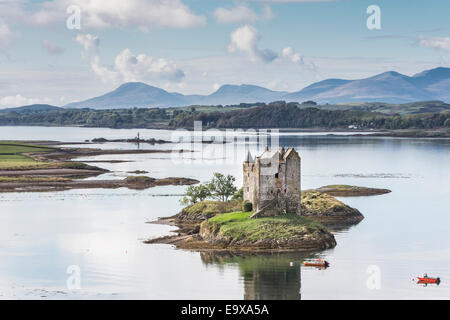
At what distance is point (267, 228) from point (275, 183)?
5157 millimetres

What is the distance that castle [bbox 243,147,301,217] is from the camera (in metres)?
69.5

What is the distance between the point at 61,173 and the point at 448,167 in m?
82.0

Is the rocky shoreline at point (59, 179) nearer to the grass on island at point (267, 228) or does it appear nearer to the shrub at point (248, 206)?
the shrub at point (248, 206)

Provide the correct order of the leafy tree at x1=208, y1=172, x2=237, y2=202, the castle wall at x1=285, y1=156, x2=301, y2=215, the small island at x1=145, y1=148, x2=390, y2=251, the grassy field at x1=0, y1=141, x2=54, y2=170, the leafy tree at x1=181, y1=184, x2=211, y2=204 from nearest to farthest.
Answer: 1. the small island at x1=145, y1=148, x2=390, y2=251
2. the castle wall at x1=285, y1=156, x2=301, y2=215
3. the leafy tree at x1=208, y1=172, x2=237, y2=202
4. the leafy tree at x1=181, y1=184, x2=211, y2=204
5. the grassy field at x1=0, y1=141, x2=54, y2=170

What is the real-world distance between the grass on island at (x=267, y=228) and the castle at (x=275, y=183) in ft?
3.93

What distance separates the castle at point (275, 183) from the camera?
69.5 meters

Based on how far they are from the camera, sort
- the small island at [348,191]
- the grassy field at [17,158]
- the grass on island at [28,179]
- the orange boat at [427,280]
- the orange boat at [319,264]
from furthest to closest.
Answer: the grassy field at [17,158] < the grass on island at [28,179] < the small island at [348,191] < the orange boat at [319,264] < the orange boat at [427,280]

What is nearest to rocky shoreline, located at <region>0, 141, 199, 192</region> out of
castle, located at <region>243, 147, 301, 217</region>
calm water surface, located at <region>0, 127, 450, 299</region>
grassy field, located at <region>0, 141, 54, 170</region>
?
grassy field, located at <region>0, 141, 54, 170</region>

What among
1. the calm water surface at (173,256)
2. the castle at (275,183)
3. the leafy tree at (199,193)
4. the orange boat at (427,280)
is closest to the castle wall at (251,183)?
the castle at (275,183)

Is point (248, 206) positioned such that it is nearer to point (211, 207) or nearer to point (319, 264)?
point (211, 207)

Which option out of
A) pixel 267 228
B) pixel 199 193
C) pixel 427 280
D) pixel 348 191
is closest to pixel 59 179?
pixel 199 193

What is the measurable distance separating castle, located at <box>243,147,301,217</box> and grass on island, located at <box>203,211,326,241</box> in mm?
1199

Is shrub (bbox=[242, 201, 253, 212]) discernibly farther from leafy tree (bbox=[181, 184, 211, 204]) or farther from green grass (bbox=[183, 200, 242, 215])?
leafy tree (bbox=[181, 184, 211, 204])

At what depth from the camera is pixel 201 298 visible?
51625 mm
